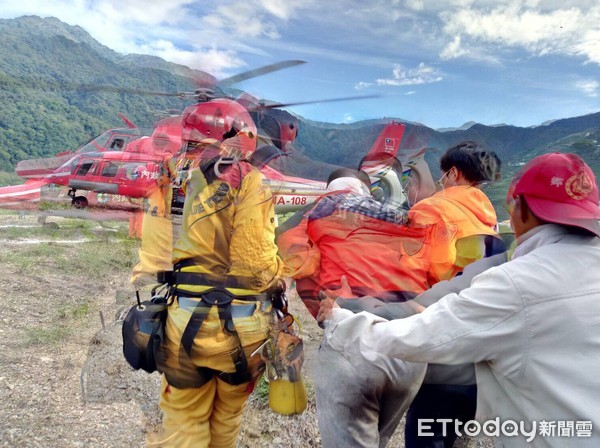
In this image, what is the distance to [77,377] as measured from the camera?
11.9 feet

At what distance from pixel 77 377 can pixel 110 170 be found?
5.45ft

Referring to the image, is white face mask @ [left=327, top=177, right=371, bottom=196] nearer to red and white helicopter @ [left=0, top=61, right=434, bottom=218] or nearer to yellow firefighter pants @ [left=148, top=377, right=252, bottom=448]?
red and white helicopter @ [left=0, top=61, right=434, bottom=218]

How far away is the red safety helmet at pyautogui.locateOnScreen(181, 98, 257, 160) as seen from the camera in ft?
6.01

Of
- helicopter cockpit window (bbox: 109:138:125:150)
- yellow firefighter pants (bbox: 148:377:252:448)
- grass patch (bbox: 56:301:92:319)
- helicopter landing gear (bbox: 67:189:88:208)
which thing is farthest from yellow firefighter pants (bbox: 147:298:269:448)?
grass patch (bbox: 56:301:92:319)

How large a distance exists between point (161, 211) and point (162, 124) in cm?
40

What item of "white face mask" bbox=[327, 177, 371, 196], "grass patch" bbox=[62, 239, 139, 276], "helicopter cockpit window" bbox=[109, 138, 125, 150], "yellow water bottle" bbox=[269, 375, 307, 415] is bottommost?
"grass patch" bbox=[62, 239, 139, 276]

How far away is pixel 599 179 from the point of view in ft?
4.92

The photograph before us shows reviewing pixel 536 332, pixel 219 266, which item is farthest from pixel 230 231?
pixel 536 332

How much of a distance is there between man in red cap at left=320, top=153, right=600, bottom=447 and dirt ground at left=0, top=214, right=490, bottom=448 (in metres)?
0.96

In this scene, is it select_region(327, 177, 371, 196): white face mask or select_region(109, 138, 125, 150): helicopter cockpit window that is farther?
select_region(109, 138, 125, 150): helicopter cockpit window

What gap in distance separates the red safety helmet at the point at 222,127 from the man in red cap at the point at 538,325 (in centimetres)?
93

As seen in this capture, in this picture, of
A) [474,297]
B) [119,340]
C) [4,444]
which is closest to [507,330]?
[474,297]

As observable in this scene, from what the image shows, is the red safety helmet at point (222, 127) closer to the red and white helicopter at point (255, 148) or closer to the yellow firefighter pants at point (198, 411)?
the red and white helicopter at point (255, 148)
